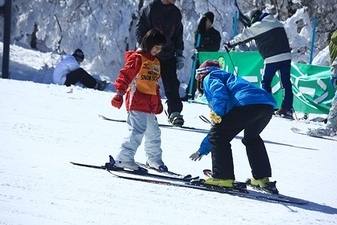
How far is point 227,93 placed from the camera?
573cm

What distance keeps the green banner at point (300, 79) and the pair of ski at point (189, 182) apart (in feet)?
22.4

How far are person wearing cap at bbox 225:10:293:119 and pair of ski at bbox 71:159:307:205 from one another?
5550mm

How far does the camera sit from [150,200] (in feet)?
17.0

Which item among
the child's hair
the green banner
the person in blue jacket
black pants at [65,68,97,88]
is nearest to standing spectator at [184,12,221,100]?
the green banner

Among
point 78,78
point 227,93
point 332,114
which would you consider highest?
point 227,93

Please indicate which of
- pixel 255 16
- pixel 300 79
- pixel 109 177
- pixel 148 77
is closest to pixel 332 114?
pixel 255 16

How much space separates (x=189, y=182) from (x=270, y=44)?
595 centimetres

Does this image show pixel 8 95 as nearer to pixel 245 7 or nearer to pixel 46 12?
pixel 46 12

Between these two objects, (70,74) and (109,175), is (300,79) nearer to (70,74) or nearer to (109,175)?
(70,74)

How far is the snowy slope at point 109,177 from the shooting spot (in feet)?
15.5

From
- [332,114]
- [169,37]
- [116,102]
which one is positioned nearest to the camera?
[116,102]

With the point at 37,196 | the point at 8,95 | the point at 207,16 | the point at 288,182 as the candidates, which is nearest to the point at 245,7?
the point at 207,16

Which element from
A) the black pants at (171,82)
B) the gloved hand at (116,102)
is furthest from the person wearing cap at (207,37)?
the gloved hand at (116,102)

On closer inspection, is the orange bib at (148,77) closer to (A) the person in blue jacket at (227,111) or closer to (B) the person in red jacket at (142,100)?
(B) the person in red jacket at (142,100)
